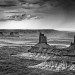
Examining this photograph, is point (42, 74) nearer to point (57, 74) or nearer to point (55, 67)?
point (57, 74)

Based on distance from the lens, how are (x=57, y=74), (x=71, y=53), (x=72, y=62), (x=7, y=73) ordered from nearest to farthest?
(x=57, y=74) → (x=7, y=73) → (x=72, y=62) → (x=71, y=53)

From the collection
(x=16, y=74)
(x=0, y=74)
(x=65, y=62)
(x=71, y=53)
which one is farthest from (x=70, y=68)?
(x=71, y=53)

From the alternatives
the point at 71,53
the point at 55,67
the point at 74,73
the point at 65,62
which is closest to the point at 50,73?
the point at 74,73

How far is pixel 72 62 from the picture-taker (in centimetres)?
14512

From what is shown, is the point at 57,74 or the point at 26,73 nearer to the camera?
the point at 57,74

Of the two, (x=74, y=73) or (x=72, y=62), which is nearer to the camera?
(x=74, y=73)

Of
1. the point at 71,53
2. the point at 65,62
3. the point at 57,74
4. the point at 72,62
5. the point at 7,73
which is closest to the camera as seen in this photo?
the point at 57,74

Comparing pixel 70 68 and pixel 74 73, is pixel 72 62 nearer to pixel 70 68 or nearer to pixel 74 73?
pixel 70 68

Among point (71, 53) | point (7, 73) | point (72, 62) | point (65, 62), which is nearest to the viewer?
point (7, 73)

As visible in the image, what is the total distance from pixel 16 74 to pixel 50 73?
18.6 metres

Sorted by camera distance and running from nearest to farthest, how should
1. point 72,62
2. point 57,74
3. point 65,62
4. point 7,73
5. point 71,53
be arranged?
1. point 57,74
2. point 7,73
3. point 72,62
4. point 65,62
5. point 71,53

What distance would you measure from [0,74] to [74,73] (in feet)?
132

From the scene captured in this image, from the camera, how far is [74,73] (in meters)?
124

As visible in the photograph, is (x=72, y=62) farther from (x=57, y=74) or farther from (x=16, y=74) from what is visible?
(x=16, y=74)
